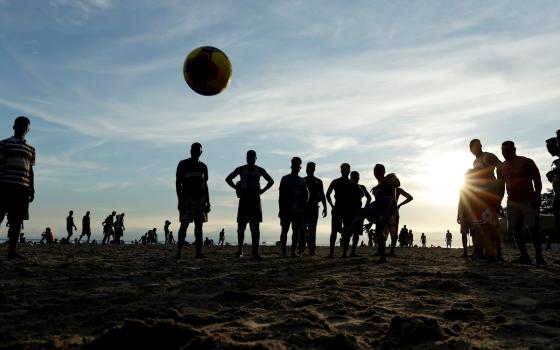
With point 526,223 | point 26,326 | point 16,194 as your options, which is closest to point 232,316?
point 26,326

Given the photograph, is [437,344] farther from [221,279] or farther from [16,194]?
[16,194]

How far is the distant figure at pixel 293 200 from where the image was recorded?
9141mm

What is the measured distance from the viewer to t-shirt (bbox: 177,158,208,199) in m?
8.06

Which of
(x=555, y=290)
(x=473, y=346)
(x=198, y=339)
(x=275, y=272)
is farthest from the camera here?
(x=275, y=272)

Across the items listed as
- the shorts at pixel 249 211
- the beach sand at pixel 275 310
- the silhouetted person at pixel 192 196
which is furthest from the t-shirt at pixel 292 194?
the beach sand at pixel 275 310

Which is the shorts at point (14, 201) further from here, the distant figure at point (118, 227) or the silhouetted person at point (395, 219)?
the distant figure at point (118, 227)

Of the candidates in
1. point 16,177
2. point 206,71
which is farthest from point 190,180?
point 16,177

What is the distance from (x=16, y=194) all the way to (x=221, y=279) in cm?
385

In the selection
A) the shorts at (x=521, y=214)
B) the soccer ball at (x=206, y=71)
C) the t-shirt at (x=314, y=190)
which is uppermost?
the soccer ball at (x=206, y=71)

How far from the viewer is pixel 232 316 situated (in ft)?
10.3

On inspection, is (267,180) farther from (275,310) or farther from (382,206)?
(275,310)

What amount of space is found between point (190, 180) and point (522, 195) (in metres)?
5.70

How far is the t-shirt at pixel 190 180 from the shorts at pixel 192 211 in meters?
0.09

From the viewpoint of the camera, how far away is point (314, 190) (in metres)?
9.93
